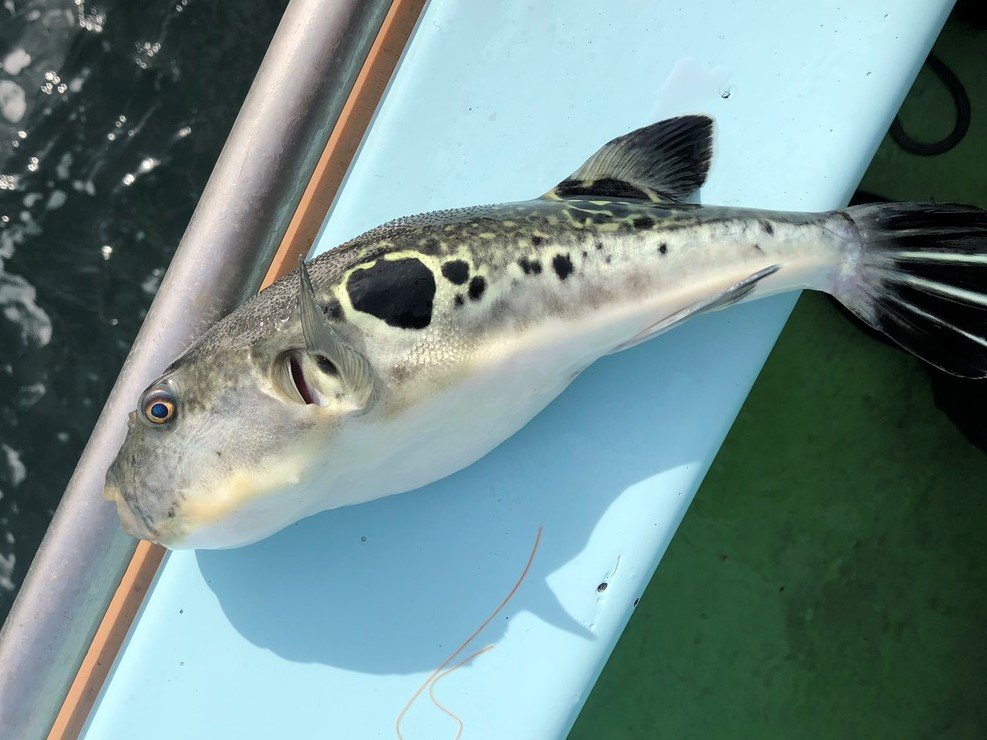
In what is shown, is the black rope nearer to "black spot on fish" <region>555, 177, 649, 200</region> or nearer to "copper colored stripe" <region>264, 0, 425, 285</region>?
"black spot on fish" <region>555, 177, 649, 200</region>

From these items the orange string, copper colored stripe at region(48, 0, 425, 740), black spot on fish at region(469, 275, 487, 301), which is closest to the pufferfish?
black spot on fish at region(469, 275, 487, 301)

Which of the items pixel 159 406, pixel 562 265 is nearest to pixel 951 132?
pixel 562 265

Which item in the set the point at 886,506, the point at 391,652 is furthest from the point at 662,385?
the point at 886,506

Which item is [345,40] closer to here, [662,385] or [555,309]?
[555,309]

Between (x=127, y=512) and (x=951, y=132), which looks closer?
(x=127, y=512)

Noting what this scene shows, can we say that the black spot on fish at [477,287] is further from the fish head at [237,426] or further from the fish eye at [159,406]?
the fish eye at [159,406]

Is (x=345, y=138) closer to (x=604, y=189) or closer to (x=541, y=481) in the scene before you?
(x=604, y=189)
